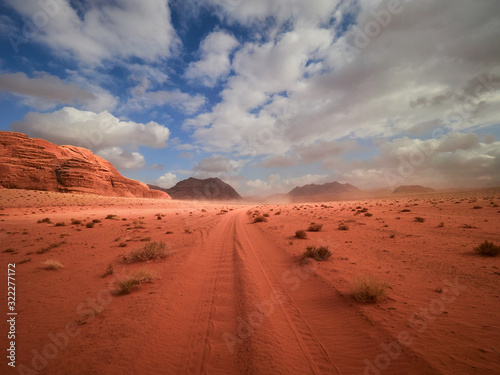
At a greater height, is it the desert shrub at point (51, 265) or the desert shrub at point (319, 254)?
the desert shrub at point (51, 265)

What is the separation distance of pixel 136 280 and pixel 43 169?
72.9 m

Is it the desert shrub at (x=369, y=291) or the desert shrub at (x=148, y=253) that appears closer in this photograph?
the desert shrub at (x=369, y=291)

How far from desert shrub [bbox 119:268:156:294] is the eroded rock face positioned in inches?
2615

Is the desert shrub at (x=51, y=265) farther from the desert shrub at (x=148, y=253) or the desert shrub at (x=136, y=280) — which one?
the desert shrub at (x=136, y=280)

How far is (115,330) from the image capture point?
402 centimetres

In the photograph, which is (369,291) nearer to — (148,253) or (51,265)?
(148,253)

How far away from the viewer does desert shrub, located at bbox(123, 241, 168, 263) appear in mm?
8219

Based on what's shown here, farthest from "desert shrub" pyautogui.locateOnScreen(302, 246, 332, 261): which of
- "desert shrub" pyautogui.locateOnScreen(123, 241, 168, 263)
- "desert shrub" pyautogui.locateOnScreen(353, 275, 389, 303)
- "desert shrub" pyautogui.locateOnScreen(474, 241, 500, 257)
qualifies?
"desert shrub" pyautogui.locateOnScreen(123, 241, 168, 263)

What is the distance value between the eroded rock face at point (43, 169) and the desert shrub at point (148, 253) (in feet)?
210

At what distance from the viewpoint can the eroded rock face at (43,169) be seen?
49.5 metres

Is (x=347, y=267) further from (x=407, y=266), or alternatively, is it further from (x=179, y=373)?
(x=179, y=373)

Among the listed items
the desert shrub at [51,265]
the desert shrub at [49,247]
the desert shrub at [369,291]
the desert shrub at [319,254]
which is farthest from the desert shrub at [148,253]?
the desert shrub at [369,291]

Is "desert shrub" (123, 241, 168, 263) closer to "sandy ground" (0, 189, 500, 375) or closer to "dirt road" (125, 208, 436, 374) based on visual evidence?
"sandy ground" (0, 189, 500, 375)

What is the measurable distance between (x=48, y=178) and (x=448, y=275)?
78.1 meters
